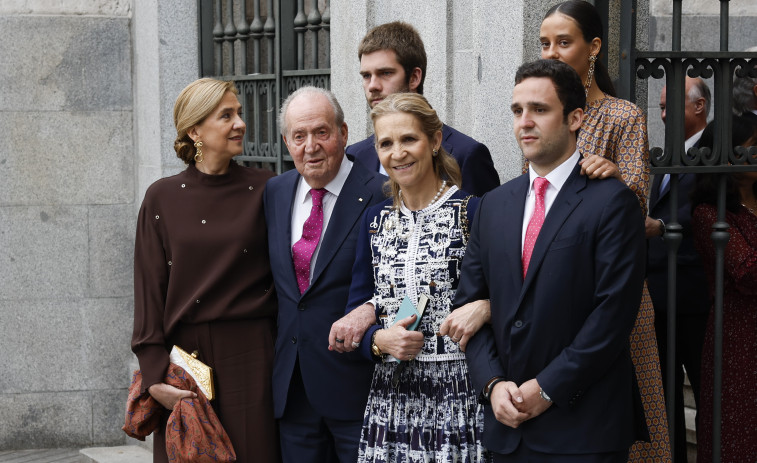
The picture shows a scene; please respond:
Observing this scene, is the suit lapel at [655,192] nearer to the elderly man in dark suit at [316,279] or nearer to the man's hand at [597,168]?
the elderly man in dark suit at [316,279]

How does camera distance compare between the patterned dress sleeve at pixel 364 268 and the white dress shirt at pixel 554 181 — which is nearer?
the white dress shirt at pixel 554 181

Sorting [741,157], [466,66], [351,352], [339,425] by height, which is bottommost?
[339,425]

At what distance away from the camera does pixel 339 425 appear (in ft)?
13.7

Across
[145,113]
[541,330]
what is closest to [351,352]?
[541,330]

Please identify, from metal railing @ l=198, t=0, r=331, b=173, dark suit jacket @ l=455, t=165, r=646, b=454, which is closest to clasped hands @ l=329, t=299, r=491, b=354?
dark suit jacket @ l=455, t=165, r=646, b=454

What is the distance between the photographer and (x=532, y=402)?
11.1 feet

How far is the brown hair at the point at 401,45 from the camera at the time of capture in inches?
183

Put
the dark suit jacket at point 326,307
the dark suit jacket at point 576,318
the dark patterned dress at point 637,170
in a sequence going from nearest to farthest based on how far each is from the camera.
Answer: the dark suit jacket at point 576,318, the dark patterned dress at point 637,170, the dark suit jacket at point 326,307

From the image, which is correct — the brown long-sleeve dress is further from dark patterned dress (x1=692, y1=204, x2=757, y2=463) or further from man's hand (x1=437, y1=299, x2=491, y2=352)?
→ dark patterned dress (x1=692, y1=204, x2=757, y2=463)

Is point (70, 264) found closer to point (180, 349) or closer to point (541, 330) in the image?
point (180, 349)

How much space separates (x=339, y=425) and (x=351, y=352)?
1.03ft

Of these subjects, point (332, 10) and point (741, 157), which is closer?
point (741, 157)

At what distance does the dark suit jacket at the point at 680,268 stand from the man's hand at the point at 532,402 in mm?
1774

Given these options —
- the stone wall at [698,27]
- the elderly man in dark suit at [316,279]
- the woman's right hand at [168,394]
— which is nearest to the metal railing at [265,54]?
the elderly man in dark suit at [316,279]
